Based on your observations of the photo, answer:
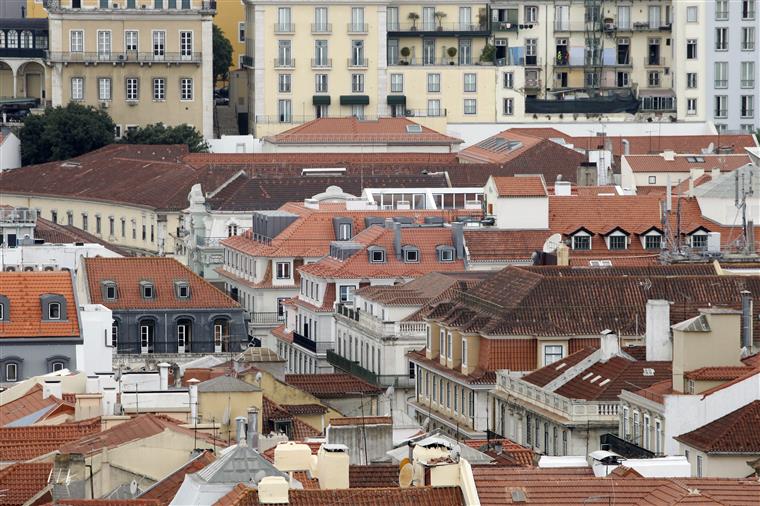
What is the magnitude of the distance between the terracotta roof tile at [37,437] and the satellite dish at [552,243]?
52.0 meters

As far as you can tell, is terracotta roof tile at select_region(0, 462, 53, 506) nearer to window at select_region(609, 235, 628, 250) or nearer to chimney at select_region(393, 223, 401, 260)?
chimney at select_region(393, 223, 401, 260)

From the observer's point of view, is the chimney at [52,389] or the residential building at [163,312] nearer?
the chimney at [52,389]

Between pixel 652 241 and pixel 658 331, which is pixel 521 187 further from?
pixel 658 331

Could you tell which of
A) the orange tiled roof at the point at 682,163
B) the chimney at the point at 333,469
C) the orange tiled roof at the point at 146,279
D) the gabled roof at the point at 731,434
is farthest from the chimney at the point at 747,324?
the orange tiled roof at the point at 682,163

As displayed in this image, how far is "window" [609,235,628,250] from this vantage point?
131125mm

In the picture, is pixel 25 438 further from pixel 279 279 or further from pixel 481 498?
pixel 279 279

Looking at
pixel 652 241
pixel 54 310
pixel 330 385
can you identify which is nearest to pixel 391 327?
pixel 330 385

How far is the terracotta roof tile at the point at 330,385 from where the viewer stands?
98.4 m

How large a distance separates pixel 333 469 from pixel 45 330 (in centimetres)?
5162

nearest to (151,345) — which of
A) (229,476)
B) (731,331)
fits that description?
(731,331)

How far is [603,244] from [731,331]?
5723cm

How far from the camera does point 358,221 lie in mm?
140875

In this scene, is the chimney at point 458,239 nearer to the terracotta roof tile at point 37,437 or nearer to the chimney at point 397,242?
the chimney at point 397,242

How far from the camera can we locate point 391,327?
111m
